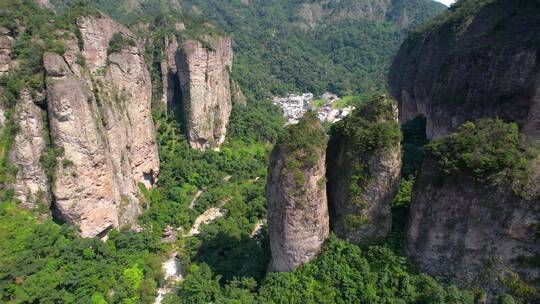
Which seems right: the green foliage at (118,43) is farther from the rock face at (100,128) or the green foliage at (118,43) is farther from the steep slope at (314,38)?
the steep slope at (314,38)

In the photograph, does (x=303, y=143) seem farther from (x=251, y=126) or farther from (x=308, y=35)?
(x=308, y=35)

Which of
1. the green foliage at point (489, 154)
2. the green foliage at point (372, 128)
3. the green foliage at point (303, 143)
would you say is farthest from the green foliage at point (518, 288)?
the green foliage at point (303, 143)

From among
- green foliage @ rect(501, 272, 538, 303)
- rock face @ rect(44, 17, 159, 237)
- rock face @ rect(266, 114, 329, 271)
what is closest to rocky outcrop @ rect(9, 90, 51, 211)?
rock face @ rect(44, 17, 159, 237)

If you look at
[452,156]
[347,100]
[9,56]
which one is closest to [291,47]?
[347,100]

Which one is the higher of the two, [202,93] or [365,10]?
[365,10]

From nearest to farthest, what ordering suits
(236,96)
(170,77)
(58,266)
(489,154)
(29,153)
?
(489,154) < (58,266) < (29,153) < (170,77) < (236,96)

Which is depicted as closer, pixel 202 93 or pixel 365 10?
pixel 202 93

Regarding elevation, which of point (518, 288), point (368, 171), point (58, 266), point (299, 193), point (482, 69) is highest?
point (482, 69)

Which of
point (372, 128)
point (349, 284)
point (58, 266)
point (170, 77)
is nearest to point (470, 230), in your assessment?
point (372, 128)
